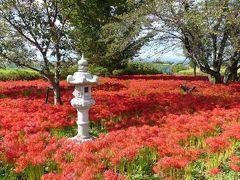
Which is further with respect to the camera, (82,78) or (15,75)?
(15,75)

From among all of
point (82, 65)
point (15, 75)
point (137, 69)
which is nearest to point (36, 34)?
point (82, 65)

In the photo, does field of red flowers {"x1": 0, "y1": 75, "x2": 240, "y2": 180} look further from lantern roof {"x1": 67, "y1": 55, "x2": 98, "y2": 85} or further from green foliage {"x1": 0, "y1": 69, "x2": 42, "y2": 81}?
green foliage {"x1": 0, "y1": 69, "x2": 42, "y2": 81}

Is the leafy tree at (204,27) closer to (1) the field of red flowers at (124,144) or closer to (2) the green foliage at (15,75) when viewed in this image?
(1) the field of red flowers at (124,144)

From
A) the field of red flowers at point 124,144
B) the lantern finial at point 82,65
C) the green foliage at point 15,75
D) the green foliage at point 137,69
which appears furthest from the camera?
the green foliage at point 137,69

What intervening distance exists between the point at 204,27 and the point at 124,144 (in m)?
11.8

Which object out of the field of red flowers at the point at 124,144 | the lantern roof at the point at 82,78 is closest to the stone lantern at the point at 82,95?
the lantern roof at the point at 82,78

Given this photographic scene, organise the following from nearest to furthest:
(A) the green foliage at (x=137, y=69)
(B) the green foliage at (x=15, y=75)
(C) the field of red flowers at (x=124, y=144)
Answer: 1. (C) the field of red flowers at (x=124, y=144)
2. (B) the green foliage at (x=15, y=75)
3. (A) the green foliage at (x=137, y=69)

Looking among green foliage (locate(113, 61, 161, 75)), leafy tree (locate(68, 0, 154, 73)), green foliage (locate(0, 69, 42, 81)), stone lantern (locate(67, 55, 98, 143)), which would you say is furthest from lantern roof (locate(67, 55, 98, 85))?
green foliage (locate(113, 61, 161, 75))

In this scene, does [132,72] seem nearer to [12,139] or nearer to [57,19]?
[57,19]

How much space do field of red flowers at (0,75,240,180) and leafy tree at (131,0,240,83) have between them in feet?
17.8

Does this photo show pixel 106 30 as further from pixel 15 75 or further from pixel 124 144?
pixel 124 144

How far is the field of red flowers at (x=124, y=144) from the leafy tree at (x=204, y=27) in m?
5.41

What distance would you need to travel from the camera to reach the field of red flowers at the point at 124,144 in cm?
649

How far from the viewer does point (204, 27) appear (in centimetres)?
1758
